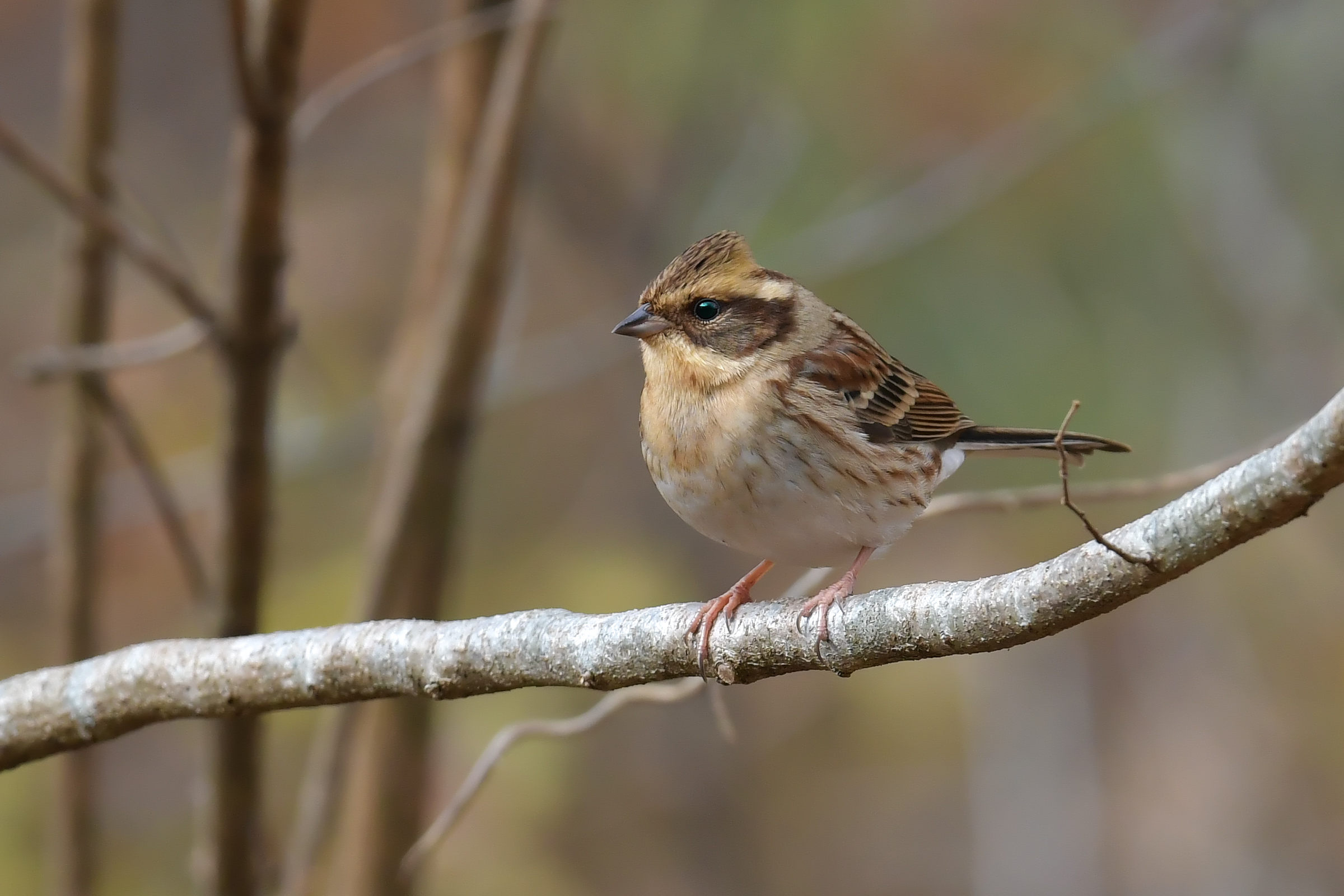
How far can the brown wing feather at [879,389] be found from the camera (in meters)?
3.78

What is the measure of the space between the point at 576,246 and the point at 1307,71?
4.39 meters

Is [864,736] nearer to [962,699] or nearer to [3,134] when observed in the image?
[962,699]

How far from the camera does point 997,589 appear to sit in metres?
1.99

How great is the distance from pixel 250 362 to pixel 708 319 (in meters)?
1.29

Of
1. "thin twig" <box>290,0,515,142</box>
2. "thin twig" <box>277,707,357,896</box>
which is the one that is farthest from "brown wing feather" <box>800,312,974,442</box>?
"thin twig" <box>277,707,357,896</box>

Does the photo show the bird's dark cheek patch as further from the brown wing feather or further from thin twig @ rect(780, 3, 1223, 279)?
thin twig @ rect(780, 3, 1223, 279)

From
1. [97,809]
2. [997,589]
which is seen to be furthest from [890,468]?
[97,809]

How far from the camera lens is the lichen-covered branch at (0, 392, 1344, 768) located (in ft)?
5.67

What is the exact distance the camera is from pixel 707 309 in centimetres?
373

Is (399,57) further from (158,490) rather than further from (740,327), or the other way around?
(158,490)

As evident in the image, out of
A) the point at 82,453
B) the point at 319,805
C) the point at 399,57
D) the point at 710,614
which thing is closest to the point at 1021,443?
the point at 710,614

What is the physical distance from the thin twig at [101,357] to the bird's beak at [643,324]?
3.72 feet

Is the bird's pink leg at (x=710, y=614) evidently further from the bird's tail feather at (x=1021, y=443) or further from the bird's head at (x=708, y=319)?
the bird's tail feather at (x=1021, y=443)

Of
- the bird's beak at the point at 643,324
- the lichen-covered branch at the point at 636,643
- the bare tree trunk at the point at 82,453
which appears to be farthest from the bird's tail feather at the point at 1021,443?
the bare tree trunk at the point at 82,453
